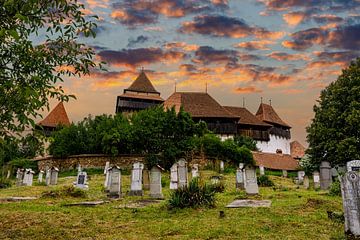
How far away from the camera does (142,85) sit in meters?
63.0

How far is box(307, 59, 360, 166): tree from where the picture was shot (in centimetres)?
2631

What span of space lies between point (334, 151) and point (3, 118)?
25540 millimetres

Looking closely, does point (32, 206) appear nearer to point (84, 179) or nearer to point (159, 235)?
point (159, 235)

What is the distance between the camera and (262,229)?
712 centimetres

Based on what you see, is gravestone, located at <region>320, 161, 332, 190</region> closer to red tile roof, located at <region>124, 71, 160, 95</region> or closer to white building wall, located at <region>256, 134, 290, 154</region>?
white building wall, located at <region>256, 134, 290, 154</region>

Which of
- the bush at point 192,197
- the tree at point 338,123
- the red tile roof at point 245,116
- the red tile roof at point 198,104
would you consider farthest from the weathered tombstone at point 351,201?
the red tile roof at point 245,116

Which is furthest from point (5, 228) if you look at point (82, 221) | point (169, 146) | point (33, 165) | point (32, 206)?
point (33, 165)

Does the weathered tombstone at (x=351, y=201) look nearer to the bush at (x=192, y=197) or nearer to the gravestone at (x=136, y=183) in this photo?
the bush at (x=192, y=197)

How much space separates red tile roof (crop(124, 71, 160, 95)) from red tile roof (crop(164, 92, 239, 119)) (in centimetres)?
1032

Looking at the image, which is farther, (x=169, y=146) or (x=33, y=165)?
(x=33, y=165)

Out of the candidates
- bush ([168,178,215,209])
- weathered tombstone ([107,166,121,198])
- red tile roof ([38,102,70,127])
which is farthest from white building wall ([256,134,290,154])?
bush ([168,178,215,209])

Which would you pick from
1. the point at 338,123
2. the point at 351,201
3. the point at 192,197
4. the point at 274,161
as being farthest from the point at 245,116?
the point at 351,201

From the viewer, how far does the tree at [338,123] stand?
2631 centimetres

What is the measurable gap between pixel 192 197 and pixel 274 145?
4767 cm
